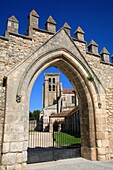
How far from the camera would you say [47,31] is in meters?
6.22

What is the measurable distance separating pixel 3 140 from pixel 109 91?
15.7ft

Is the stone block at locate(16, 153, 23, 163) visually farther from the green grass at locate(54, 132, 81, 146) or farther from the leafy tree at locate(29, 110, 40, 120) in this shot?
the leafy tree at locate(29, 110, 40, 120)

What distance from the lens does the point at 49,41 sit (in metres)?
6.08

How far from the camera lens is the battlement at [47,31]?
557 cm

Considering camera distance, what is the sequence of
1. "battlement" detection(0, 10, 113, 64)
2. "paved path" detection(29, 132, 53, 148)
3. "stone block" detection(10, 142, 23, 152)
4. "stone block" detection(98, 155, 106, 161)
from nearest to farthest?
"stone block" detection(10, 142, 23, 152), "battlement" detection(0, 10, 113, 64), "stone block" detection(98, 155, 106, 161), "paved path" detection(29, 132, 53, 148)

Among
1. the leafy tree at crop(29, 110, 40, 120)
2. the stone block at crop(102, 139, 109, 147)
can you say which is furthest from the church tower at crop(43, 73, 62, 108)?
the stone block at crop(102, 139, 109, 147)

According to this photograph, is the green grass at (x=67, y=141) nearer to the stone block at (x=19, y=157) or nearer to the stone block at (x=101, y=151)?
the stone block at (x=101, y=151)

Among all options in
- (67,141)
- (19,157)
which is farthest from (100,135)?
(67,141)

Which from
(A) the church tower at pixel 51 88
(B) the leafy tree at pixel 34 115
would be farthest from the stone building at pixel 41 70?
(B) the leafy tree at pixel 34 115

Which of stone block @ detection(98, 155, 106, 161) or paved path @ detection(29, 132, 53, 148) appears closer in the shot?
stone block @ detection(98, 155, 106, 161)

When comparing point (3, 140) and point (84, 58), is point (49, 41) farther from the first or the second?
point (3, 140)

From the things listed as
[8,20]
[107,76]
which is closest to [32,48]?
[8,20]

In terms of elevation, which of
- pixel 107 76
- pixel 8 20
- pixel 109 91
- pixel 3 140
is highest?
pixel 8 20

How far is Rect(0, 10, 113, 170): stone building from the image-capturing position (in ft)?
15.4
